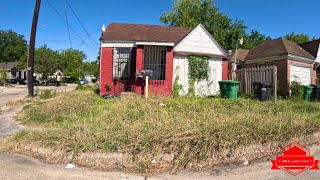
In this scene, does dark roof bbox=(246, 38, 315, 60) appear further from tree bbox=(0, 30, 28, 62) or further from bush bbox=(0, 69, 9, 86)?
tree bbox=(0, 30, 28, 62)

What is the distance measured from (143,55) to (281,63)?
1014cm

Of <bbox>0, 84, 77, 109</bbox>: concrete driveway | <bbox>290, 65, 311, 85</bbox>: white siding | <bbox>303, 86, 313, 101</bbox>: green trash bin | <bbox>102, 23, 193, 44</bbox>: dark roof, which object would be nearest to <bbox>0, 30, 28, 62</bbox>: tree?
<bbox>0, 84, 77, 109</bbox>: concrete driveway

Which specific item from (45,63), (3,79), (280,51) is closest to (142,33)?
(280,51)

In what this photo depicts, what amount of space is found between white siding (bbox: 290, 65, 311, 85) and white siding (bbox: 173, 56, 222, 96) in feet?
19.2

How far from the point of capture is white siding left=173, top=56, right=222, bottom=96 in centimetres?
1385

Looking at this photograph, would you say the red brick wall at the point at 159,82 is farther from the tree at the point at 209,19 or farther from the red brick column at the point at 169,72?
the tree at the point at 209,19

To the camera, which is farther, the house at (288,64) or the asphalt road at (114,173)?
the house at (288,64)

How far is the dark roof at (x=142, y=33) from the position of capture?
44.9ft

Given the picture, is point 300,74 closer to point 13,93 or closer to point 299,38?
point 13,93

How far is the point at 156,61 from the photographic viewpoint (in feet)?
46.2

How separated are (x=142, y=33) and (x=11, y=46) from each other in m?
94.2

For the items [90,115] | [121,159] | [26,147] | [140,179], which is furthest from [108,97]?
[140,179]

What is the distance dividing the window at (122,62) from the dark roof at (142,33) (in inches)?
26.7

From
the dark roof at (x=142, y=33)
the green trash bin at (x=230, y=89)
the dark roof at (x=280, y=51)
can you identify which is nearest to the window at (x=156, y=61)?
the dark roof at (x=142, y=33)
